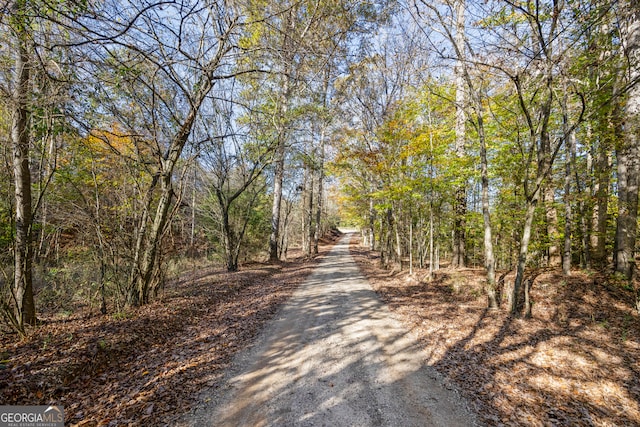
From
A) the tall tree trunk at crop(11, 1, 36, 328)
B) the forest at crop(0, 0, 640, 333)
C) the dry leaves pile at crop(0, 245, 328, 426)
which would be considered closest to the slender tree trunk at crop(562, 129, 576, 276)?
the forest at crop(0, 0, 640, 333)

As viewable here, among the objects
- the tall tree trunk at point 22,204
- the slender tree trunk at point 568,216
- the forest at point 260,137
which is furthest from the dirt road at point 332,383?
the slender tree trunk at point 568,216

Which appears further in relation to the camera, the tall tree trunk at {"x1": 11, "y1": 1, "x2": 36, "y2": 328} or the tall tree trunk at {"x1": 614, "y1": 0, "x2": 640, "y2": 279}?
the tall tree trunk at {"x1": 614, "y1": 0, "x2": 640, "y2": 279}

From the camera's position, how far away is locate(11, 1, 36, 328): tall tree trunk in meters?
4.62

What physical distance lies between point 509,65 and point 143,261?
10.5 meters

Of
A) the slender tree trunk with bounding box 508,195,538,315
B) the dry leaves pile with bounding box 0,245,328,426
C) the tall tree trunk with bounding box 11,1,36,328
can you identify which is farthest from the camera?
the slender tree trunk with bounding box 508,195,538,315

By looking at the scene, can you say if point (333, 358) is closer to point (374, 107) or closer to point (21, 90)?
point (21, 90)

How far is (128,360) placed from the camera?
4.26 m

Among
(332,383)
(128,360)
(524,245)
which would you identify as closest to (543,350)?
(524,245)

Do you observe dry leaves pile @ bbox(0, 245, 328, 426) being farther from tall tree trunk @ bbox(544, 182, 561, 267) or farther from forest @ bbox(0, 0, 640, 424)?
tall tree trunk @ bbox(544, 182, 561, 267)

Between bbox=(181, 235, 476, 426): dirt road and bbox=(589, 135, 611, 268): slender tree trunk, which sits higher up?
bbox=(589, 135, 611, 268): slender tree trunk

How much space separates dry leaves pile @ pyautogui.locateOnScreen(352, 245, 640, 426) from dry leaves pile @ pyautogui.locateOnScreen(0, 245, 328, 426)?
3.80 meters

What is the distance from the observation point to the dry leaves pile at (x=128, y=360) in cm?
317

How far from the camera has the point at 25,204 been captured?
4.97m

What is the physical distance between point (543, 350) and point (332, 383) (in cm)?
402
